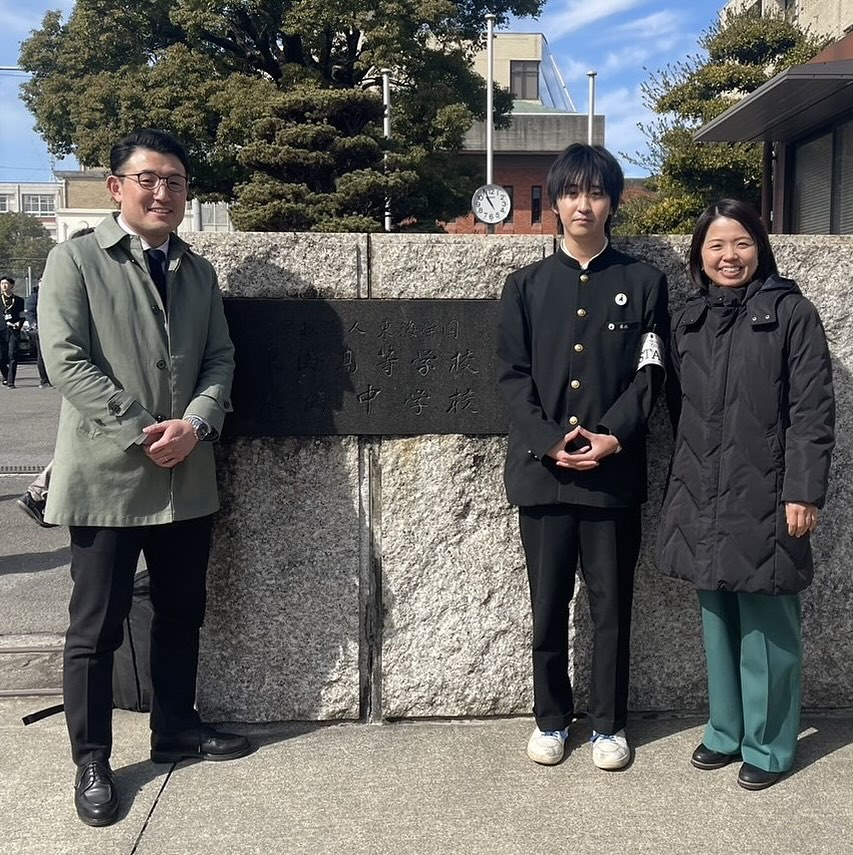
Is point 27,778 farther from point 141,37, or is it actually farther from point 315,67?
point 141,37

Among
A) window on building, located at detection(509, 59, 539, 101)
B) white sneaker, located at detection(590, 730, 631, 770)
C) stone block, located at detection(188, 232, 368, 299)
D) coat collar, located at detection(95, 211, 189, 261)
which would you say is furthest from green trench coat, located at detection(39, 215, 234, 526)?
window on building, located at detection(509, 59, 539, 101)

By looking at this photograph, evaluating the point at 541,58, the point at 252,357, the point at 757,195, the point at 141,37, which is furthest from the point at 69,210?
the point at 252,357

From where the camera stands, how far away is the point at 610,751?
2.75m

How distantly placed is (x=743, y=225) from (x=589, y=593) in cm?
118

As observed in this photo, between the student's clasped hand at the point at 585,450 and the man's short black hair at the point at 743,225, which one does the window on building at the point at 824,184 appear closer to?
the man's short black hair at the point at 743,225

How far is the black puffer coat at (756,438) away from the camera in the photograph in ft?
8.14

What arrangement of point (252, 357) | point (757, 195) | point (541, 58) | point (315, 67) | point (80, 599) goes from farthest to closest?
1. point (541, 58)
2. point (315, 67)
3. point (757, 195)
4. point (252, 357)
5. point (80, 599)

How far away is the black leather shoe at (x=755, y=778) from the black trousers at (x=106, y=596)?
169 cm

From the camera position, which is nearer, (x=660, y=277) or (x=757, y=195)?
(x=660, y=277)

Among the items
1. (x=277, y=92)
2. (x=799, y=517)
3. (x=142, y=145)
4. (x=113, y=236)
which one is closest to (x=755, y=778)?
(x=799, y=517)

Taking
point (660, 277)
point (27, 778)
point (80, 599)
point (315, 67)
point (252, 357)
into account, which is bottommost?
point (27, 778)

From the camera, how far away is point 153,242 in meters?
2.64

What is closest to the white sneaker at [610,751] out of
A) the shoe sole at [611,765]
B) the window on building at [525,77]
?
the shoe sole at [611,765]

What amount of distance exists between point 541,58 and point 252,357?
1964 inches
